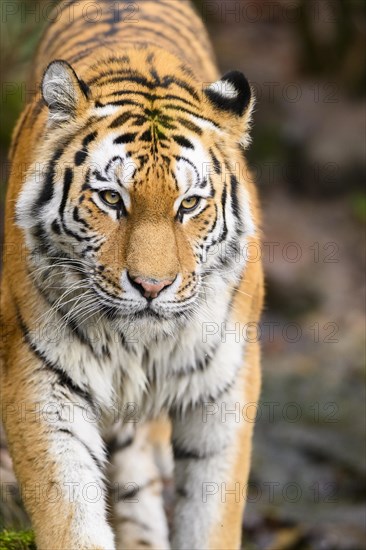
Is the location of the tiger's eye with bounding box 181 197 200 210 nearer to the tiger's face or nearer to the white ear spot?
the tiger's face

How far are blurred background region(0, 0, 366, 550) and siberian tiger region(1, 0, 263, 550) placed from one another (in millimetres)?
340

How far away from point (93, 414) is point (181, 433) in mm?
551

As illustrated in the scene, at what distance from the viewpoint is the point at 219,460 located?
429cm

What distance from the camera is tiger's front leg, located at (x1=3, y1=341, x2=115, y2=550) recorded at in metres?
3.77

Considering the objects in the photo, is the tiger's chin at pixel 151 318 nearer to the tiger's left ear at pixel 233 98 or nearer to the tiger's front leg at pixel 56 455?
the tiger's front leg at pixel 56 455

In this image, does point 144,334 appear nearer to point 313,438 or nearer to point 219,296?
point 219,296

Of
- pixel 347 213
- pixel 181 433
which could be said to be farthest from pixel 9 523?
pixel 347 213

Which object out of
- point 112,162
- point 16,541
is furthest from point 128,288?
point 16,541

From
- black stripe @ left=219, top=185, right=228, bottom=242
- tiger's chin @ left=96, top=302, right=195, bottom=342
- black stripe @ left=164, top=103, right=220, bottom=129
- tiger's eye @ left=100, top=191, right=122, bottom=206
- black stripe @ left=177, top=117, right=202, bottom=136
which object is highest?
black stripe @ left=164, top=103, right=220, bottom=129

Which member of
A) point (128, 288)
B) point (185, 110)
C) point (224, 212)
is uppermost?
point (185, 110)

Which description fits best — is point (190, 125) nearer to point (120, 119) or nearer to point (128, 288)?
point (120, 119)

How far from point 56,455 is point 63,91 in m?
1.27

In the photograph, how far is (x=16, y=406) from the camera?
390 centimetres

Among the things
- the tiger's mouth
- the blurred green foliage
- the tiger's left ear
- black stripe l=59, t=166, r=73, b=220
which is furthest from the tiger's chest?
the tiger's left ear
